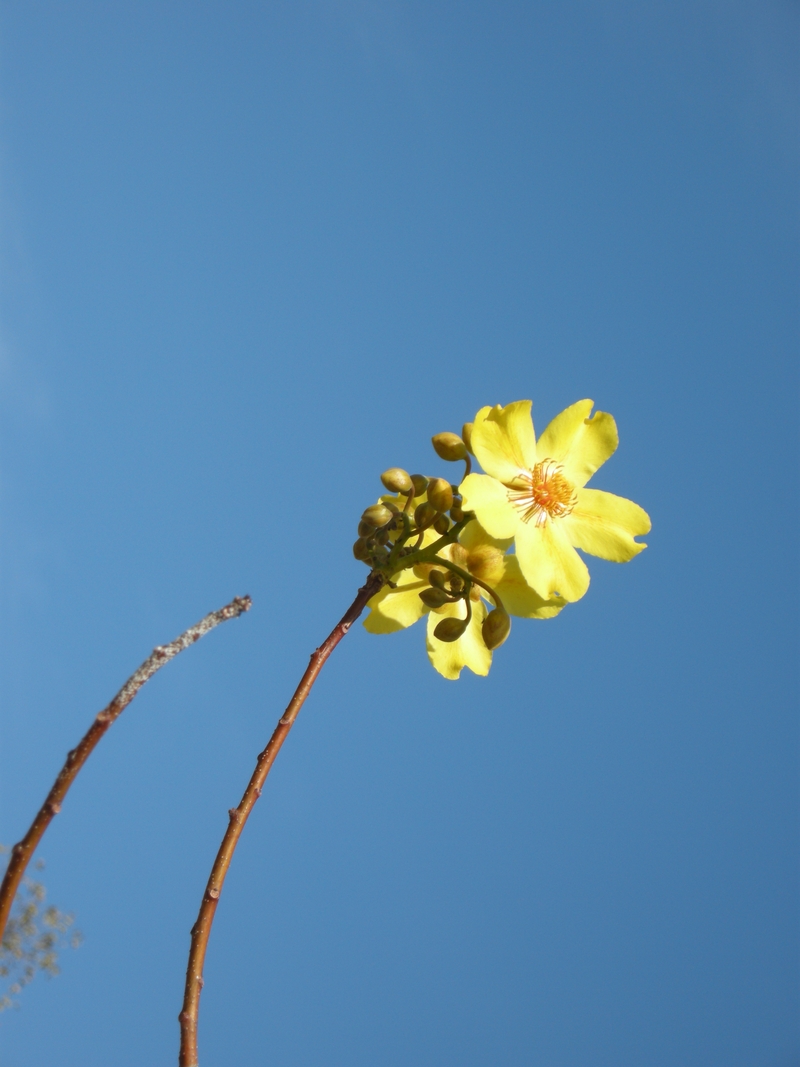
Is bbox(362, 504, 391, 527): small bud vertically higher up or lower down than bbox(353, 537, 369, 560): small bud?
higher up

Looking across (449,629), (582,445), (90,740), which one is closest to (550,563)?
(449,629)

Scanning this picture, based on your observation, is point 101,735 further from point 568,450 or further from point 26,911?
point 26,911

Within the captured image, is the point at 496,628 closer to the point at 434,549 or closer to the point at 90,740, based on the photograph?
the point at 434,549

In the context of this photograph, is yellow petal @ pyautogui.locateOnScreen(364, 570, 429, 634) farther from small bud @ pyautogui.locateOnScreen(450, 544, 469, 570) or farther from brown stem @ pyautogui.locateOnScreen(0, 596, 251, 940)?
brown stem @ pyautogui.locateOnScreen(0, 596, 251, 940)

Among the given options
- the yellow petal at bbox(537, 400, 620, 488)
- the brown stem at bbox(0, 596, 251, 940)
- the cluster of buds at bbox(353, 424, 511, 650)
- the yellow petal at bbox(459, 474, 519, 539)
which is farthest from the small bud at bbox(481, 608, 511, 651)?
the brown stem at bbox(0, 596, 251, 940)

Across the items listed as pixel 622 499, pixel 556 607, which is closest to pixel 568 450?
pixel 622 499

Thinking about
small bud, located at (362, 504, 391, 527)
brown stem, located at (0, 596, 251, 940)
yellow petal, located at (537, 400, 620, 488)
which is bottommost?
brown stem, located at (0, 596, 251, 940)
